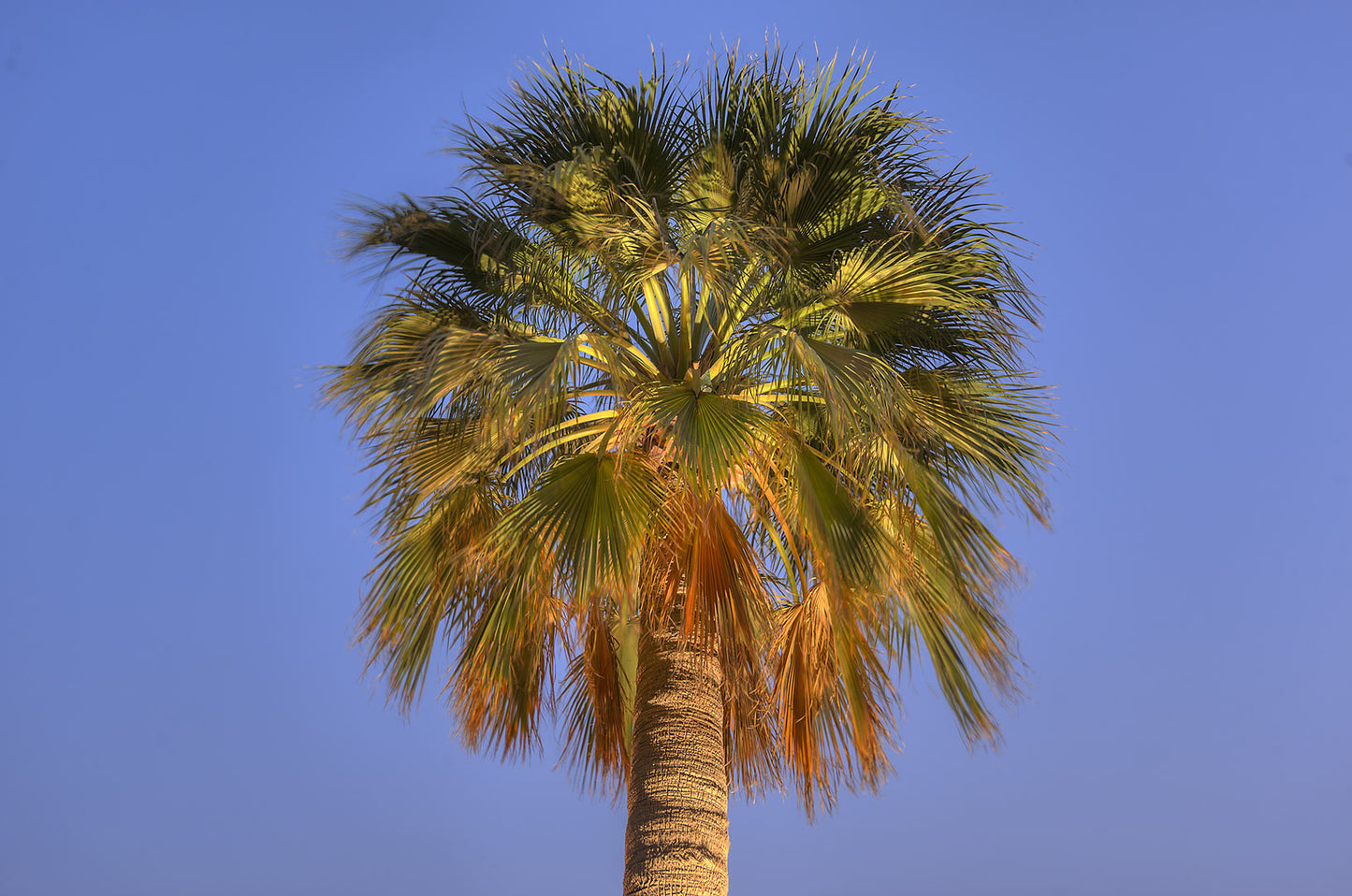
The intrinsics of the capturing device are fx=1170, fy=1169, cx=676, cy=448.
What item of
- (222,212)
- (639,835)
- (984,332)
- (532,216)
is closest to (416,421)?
(532,216)

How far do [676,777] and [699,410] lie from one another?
2.27 meters

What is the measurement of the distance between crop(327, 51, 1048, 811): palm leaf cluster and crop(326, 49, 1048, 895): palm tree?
0.06 feet

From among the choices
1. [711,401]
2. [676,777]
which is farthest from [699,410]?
[676,777]

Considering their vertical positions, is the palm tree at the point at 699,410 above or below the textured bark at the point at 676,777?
above

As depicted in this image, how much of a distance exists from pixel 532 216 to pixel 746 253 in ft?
5.03

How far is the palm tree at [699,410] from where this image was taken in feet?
21.7

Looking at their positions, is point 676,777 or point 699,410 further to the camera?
point 676,777

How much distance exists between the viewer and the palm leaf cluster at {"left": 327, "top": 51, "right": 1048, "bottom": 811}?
21.7 ft

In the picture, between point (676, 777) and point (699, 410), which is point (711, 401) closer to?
point (699, 410)

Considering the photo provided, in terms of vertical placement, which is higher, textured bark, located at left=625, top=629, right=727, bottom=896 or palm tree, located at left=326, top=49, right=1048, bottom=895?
palm tree, located at left=326, top=49, right=1048, bottom=895

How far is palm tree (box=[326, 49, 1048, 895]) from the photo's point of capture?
21.7ft

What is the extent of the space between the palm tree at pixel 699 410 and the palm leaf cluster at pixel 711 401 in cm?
2

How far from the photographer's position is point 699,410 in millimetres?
6328

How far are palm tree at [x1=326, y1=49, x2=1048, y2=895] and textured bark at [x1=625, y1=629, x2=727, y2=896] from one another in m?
0.02
